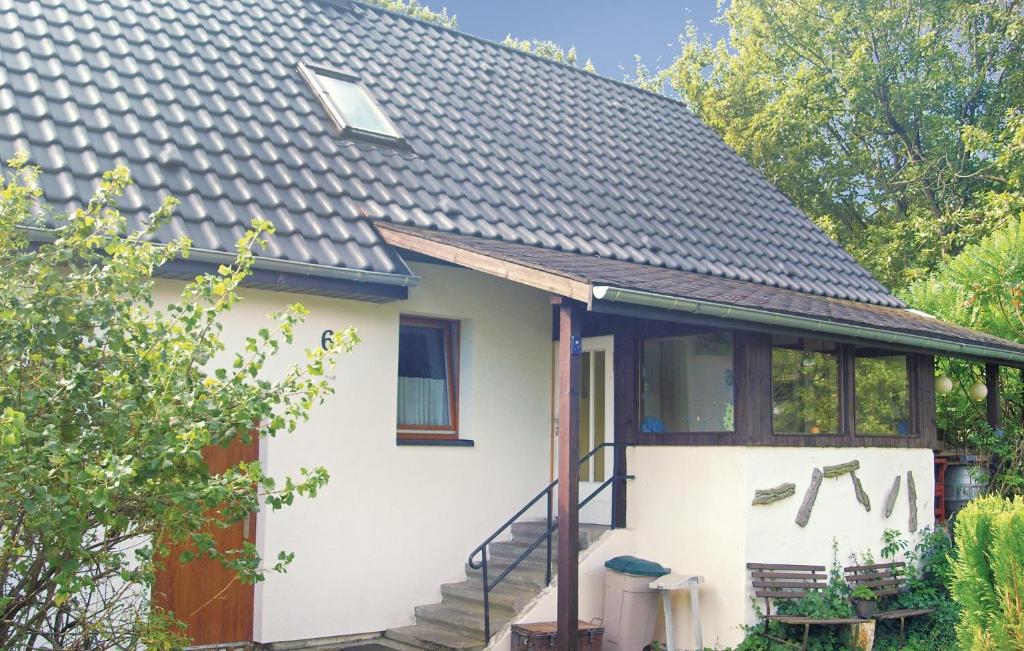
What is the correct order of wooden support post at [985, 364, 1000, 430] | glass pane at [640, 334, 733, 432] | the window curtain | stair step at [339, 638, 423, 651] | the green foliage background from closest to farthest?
the green foliage background → stair step at [339, 638, 423, 651] → glass pane at [640, 334, 733, 432] → the window curtain → wooden support post at [985, 364, 1000, 430]

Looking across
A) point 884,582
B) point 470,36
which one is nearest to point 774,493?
point 884,582

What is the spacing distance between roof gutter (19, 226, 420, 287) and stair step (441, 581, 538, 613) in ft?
9.19

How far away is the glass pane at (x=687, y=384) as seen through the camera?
973 cm

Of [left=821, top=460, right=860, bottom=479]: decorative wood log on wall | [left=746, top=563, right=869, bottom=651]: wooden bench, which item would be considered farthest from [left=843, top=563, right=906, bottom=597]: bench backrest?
[left=821, top=460, right=860, bottom=479]: decorative wood log on wall

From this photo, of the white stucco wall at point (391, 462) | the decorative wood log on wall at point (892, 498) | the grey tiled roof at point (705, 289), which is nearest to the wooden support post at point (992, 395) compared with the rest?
the grey tiled roof at point (705, 289)

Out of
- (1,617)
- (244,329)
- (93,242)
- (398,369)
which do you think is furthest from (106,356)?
(398,369)

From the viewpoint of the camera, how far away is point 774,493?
9.46 m

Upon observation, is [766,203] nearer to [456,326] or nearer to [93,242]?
[456,326]

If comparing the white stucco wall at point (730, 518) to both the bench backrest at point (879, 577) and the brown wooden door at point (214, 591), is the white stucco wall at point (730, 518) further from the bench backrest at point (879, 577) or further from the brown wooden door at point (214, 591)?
the brown wooden door at point (214, 591)

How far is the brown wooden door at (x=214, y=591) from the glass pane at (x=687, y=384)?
148 inches

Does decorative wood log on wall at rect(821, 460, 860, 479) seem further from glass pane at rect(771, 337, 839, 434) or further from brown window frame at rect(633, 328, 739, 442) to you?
brown window frame at rect(633, 328, 739, 442)

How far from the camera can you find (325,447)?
29.3 ft

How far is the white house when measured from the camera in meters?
8.50

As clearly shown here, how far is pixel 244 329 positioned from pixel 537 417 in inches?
138
